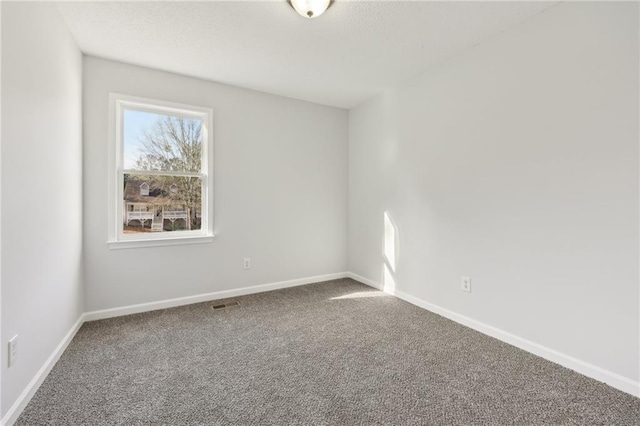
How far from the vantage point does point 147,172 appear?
2.91 metres

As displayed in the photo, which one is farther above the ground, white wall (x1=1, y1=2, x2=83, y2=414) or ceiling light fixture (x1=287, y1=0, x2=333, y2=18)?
ceiling light fixture (x1=287, y1=0, x2=333, y2=18)

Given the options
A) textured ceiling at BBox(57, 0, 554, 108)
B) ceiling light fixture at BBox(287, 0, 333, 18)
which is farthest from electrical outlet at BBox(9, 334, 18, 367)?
ceiling light fixture at BBox(287, 0, 333, 18)

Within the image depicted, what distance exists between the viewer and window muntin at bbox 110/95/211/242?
2.83 metres

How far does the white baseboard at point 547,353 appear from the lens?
5.57ft

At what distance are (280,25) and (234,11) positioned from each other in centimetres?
35

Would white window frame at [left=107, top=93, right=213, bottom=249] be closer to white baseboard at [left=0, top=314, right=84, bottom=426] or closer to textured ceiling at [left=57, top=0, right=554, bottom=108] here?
textured ceiling at [left=57, top=0, right=554, bottom=108]


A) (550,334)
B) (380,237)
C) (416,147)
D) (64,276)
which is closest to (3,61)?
(64,276)

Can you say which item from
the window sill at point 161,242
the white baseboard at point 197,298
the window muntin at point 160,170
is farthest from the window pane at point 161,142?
the white baseboard at point 197,298

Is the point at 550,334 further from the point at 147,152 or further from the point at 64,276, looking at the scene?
the point at 147,152

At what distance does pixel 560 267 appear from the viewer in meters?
1.98

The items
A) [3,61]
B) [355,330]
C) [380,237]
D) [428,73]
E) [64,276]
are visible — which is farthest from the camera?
[380,237]

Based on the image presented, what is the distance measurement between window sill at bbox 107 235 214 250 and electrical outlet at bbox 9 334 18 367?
1.34 metres

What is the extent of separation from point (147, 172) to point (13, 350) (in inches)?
72.9

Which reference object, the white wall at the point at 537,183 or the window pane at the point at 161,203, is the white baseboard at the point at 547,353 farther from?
the window pane at the point at 161,203
